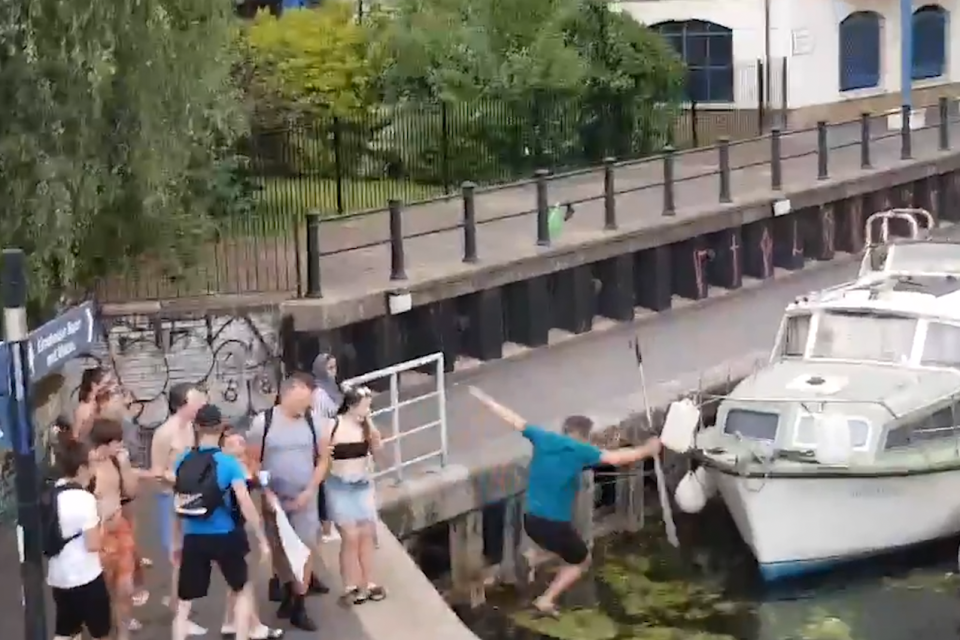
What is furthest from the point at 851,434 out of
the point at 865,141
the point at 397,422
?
the point at 865,141

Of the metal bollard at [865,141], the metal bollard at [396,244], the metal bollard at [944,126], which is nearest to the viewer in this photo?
the metal bollard at [396,244]

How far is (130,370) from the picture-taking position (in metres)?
14.9

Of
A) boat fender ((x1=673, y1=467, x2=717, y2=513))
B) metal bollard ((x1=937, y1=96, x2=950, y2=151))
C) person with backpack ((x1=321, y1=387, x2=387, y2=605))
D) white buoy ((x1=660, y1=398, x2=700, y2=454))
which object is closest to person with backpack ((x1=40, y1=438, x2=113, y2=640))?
person with backpack ((x1=321, y1=387, x2=387, y2=605))

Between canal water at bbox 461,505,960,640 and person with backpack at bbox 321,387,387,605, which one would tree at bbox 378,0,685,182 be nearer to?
canal water at bbox 461,505,960,640

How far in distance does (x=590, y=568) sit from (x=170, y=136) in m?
5.15

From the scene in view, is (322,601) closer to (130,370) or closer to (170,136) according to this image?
(170,136)

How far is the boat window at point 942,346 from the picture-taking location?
14977 mm

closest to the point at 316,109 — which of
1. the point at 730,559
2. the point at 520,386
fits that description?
the point at 520,386

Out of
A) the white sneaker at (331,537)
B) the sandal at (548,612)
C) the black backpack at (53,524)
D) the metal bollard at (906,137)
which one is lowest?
the sandal at (548,612)

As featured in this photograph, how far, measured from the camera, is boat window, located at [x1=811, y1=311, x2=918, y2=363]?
15117mm

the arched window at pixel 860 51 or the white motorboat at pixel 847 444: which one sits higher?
the arched window at pixel 860 51

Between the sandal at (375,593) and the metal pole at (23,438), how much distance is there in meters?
3.30

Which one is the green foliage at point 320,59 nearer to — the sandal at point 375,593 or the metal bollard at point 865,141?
the metal bollard at point 865,141

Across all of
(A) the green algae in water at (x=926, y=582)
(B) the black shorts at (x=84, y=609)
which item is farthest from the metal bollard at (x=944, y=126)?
(B) the black shorts at (x=84, y=609)
